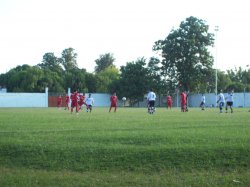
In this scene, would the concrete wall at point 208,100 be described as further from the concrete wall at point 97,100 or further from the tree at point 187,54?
the tree at point 187,54

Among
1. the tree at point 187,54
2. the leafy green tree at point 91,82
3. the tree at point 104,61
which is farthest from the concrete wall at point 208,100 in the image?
the tree at point 104,61

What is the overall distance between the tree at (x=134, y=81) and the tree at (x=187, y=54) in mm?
4661

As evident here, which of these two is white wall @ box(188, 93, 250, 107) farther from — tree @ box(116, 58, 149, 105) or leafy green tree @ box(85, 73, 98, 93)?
leafy green tree @ box(85, 73, 98, 93)

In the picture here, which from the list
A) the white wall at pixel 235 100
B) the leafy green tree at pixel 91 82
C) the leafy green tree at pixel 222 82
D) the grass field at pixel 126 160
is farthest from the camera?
the leafy green tree at pixel 91 82

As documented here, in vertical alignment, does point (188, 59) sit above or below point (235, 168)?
above

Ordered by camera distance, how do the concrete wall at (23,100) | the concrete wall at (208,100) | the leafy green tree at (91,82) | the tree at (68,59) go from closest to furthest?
the concrete wall at (208,100) → the concrete wall at (23,100) → the leafy green tree at (91,82) → the tree at (68,59)

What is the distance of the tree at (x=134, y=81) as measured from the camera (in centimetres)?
8412

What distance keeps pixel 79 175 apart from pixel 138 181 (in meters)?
1.38

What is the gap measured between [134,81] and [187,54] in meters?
11.3

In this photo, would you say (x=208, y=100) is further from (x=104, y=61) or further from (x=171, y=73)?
(x=104, y=61)

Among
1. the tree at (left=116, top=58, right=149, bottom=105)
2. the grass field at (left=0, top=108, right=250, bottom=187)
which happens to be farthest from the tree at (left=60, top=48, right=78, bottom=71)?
the grass field at (left=0, top=108, right=250, bottom=187)

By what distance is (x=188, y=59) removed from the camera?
79812 mm

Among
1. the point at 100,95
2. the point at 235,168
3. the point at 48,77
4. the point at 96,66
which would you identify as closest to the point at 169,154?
the point at 235,168

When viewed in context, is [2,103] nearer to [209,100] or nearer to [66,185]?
[209,100]
